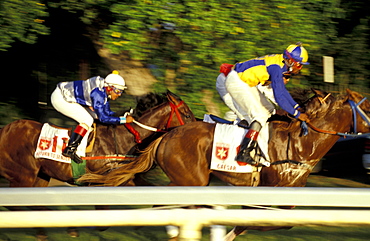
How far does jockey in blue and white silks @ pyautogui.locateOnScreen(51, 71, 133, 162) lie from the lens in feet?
19.7

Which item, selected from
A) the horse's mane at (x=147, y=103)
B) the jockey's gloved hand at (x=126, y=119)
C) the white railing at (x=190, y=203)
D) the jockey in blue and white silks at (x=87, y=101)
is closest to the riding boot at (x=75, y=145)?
the jockey in blue and white silks at (x=87, y=101)

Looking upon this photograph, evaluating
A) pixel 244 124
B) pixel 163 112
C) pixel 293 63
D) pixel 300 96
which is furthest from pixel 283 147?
pixel 163 112

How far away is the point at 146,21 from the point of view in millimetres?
8867

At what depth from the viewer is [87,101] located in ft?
21.1

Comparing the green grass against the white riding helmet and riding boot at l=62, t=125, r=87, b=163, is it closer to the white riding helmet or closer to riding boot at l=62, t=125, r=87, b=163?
riding boot at l=62, t=125, r=87, b=163

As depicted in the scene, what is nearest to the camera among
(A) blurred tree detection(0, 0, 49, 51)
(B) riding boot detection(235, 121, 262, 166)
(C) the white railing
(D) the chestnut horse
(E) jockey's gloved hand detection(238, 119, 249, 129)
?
(C) the white railing

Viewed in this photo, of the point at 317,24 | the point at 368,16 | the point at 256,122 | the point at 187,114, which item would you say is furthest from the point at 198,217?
the point at 368,16

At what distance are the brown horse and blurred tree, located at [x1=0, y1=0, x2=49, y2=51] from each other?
4.68 metres

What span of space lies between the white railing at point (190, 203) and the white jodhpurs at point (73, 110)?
307 centimetres

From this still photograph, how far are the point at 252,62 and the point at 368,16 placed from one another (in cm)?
692

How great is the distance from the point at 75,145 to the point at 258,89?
2186 millimetres

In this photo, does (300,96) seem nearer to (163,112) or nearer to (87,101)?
(163,112)

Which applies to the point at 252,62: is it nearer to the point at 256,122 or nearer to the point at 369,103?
the point at 256,122

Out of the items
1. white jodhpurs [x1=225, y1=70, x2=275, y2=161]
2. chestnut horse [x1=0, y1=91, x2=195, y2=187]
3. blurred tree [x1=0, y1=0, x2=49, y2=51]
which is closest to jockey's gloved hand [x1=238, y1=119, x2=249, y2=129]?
white jodhpurs [x1=225, y1=70, x2=275, y2=161]
